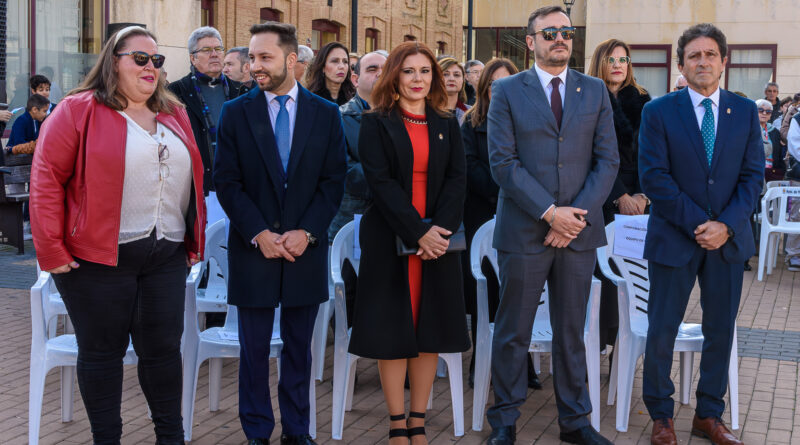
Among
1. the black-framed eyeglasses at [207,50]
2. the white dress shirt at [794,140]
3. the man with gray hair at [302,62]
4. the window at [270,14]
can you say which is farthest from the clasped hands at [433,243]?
the window at [270,14]

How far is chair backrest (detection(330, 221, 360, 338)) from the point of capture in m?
5.27

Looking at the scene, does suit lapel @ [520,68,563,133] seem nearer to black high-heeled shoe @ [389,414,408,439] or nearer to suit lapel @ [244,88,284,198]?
suit lapel @ [244,88,284,198]

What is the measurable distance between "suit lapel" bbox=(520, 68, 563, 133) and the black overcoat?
42cm

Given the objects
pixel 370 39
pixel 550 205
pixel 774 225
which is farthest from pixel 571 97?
pixel 370 39

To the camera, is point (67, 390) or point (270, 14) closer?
point (67, 390)

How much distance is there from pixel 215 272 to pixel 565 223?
8.16 ft

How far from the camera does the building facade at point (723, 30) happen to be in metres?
28.1

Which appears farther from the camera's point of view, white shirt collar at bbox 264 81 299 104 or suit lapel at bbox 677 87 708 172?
suit lapel at bbox 677 87 708 172

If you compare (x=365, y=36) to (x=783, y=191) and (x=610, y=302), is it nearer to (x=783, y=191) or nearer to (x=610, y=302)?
(x=783, y=191)

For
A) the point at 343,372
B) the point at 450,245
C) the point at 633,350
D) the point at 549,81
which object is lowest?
the point at 343,372

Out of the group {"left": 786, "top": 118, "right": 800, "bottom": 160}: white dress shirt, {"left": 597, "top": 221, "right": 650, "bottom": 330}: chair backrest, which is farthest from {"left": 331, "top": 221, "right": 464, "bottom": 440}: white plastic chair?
{"left": 786, "top": 118, "right": 800, "bottom": 160}: white dress shirt

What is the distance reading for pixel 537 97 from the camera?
4887 mm

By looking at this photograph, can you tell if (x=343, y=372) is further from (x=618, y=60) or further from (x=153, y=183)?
(x=618, y=60)

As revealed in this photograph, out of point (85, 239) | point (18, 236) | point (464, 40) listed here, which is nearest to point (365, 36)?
point (464, 40)
